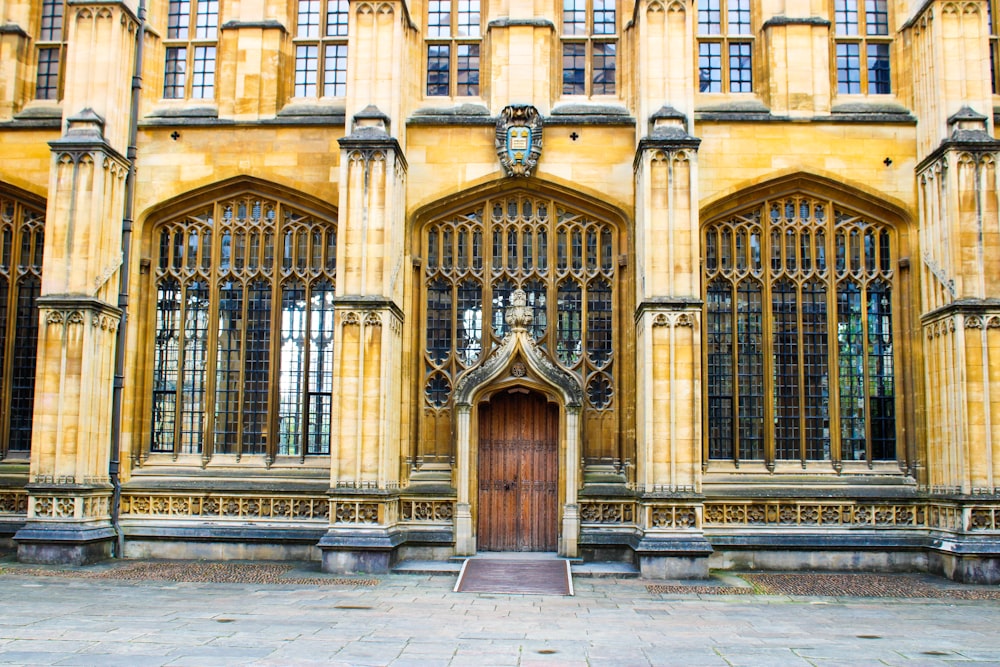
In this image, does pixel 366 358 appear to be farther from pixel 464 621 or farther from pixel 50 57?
pixel 50 57

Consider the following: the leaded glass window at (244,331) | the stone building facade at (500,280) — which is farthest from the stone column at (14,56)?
the leaded glass window at (244,331)

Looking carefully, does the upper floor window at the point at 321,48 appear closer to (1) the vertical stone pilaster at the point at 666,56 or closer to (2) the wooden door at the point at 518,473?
(1) the vertical stone pilaster at the point at 666,56

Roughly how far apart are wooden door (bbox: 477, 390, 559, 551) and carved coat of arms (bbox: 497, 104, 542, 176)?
4.37 m

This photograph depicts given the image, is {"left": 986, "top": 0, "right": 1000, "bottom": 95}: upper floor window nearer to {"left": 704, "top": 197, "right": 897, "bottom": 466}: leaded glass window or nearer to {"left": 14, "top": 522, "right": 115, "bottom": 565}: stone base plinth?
{"left": 704, "top": 197, "right": 897, "bottom": 466}: leaded glass window

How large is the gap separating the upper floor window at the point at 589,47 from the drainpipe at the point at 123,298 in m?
8.61

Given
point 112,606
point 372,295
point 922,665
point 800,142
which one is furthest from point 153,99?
point 922,665

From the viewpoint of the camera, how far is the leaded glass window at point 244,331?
61.0 ft

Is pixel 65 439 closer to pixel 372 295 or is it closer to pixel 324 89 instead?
pixel 372 295

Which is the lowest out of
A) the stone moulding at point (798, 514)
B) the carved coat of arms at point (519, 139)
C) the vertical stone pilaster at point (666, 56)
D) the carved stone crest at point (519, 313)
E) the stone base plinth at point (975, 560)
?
the stone base plinth at point (975, 560)

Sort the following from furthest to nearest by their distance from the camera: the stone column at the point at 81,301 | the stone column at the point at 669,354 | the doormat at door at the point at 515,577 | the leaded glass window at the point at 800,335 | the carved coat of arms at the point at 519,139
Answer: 1. the carved coat of arms at the point at 519,139
2. the leaded glass window at the point at 800,335
3. the stone column at the point at 81,301
4. the stone column at the point at 669,354
5. the doormat at door at the point at 515,577

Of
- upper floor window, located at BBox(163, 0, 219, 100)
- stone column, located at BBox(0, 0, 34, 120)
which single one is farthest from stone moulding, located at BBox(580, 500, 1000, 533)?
stone column, located at BBox(0, 0, 34, 120)

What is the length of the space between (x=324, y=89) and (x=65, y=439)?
336 inches

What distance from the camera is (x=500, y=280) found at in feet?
61.4

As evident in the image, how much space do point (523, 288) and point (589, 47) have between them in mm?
5181
